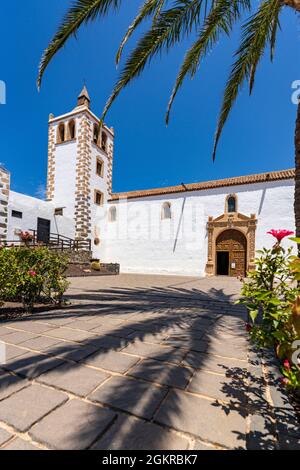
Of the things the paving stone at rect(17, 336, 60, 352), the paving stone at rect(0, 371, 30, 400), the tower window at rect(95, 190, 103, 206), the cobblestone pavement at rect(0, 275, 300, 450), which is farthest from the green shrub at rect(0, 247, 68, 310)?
the tower window at rect(95, 190, 103, 206)

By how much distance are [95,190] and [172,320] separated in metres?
16.1

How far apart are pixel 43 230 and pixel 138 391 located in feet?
49.7

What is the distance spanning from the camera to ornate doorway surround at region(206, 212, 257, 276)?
14.3 m

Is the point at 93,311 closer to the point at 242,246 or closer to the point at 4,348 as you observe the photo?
the point at 4,348

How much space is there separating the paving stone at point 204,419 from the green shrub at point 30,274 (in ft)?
11.2

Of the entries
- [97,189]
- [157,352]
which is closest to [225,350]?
[157,352]

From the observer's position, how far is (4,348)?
2.42 meters

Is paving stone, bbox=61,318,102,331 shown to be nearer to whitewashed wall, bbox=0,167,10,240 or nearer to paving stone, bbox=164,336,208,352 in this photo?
paving stone, bbox=164,336,208,352

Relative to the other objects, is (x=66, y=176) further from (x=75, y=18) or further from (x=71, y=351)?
(x=71, y=351)

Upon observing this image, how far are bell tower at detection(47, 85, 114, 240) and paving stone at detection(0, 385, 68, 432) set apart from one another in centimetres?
1566

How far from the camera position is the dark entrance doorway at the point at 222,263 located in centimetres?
1563

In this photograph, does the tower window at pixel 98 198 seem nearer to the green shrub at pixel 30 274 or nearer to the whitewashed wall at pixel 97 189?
the whitewashed wall at pixel 97 189

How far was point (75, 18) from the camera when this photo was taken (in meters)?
3.31
